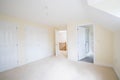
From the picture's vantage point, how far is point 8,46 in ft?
12.1

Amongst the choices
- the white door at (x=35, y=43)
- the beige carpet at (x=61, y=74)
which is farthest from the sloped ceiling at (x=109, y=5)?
the white door at (x=35, y=43)

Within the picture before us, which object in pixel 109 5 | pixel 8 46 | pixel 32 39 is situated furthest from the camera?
pixel 32 39

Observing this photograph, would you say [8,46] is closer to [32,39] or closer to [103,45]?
[32,39]

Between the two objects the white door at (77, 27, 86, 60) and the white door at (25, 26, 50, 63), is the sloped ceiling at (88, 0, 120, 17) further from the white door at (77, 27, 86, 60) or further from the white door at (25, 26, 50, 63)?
the white door at (25, 26, 50, 63)

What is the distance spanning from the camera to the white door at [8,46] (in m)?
3.46

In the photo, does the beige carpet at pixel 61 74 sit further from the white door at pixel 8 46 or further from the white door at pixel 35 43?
the white door at pixel 35 43

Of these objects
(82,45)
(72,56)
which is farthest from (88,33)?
(72,56)

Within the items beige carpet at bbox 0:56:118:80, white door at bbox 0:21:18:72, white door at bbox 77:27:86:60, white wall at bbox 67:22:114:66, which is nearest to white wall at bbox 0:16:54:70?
white door at bbox 0:21:18:72

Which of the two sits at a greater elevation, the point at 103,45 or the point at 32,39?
the point at 32,39

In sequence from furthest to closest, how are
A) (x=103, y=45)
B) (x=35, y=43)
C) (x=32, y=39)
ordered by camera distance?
(x=35, y=43), (x=32, y=39), (x=103, y=45)

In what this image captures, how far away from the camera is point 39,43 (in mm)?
5336

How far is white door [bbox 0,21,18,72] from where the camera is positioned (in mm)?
3462

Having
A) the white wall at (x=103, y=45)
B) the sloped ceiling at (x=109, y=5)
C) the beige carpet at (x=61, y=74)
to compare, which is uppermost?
the sloped ceiling at (x=109, y=5)

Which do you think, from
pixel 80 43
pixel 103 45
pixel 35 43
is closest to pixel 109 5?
pixel 103 45
